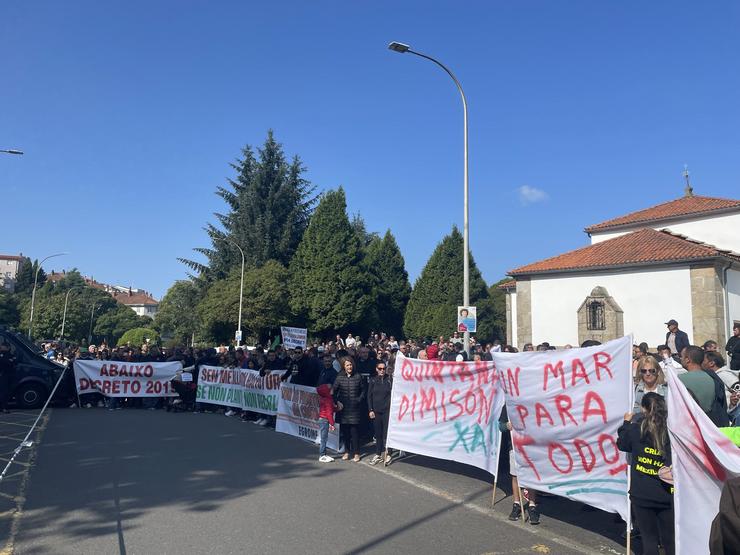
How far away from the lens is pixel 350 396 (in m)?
10.3

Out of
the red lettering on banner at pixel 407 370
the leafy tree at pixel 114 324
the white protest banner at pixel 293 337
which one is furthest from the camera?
the leafy tree at pixel 114 324

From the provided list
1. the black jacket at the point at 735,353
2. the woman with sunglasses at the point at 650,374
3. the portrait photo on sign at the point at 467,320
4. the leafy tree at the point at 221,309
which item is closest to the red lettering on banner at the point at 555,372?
the woman with sunglasses at the point at 650,374

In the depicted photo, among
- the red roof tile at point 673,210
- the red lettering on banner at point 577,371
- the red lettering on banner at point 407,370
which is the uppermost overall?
the red roof tile at point 673,210

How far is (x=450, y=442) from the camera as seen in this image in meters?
8.70

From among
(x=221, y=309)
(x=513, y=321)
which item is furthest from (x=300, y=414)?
(x=221, y=309)

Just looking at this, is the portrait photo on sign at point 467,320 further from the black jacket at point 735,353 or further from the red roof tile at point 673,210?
the red roof tile at point 673,210

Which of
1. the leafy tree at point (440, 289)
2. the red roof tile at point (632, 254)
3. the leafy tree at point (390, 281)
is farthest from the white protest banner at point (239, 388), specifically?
the leafy tree at point (390, 281)

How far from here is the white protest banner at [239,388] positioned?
14.4 metres

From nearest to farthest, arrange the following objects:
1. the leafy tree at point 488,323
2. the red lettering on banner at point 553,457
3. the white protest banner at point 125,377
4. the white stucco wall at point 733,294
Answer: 1. the red lettering on banner at point 553,457
2. the white protest banner at point 125,377
3. the white stucco wall at point 733,294
4. the leafy tree at point 488,323

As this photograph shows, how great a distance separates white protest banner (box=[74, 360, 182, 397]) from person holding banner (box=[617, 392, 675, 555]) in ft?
49.6

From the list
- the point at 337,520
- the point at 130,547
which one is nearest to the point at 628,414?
the point at 337,520

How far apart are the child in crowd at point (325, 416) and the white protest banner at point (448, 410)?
1078 millimetres

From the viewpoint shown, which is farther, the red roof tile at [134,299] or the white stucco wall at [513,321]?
the red roof tile at [134,299]

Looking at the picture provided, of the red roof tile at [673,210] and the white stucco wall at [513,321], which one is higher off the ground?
the red roof tile at [673,210]
